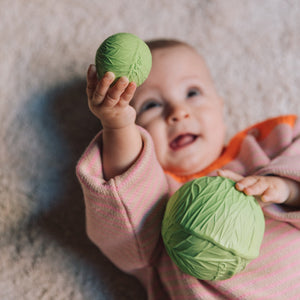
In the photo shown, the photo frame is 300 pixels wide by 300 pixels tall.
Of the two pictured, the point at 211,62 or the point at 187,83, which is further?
the point at 211,62

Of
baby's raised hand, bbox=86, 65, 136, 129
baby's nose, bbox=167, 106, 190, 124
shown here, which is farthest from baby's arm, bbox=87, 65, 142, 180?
baby's nose, bbox=167, 106, 190, 124

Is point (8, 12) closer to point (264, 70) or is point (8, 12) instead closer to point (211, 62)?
point (211, 62)

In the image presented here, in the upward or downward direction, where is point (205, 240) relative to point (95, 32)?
downward

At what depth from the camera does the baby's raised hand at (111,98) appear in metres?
0.72

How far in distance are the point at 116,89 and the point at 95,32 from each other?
1.86 ft

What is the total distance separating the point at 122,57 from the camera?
2.38 feet

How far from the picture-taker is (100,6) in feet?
4.06

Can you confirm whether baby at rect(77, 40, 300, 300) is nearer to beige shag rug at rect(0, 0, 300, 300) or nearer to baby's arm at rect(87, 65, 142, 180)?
baby's arm at rect(87, 65, 142, 180)

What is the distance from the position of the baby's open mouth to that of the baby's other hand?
21 cm

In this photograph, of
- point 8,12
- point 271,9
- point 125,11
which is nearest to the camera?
point 8,12

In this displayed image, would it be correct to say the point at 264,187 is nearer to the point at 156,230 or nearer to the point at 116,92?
the point at 156,230

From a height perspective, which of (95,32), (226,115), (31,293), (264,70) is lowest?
(31,293)

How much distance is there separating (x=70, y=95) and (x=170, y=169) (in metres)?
0.39

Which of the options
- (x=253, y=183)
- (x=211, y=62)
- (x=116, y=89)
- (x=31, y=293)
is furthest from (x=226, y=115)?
(x=31, y=293)
